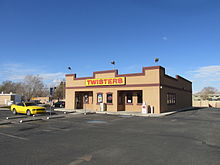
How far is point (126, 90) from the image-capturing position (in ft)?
84.6

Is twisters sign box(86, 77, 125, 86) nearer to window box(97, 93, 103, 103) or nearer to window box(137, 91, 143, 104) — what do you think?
window box(97, 93, 103, 103)

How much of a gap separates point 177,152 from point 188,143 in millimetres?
1717

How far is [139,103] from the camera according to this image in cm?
2539

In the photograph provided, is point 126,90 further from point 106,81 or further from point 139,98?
point 106,81

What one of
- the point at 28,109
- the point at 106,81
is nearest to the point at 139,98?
the point at 106,81

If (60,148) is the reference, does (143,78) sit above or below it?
above

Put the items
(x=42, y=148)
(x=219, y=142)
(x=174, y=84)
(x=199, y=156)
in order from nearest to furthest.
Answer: (x=199, y=156)
(x=42, y=148)
(x=219, y=142)
(x=174, y=84)

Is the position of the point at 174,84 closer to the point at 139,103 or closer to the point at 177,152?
the point at 139,103

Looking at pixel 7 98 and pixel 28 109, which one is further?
pixel 7 98

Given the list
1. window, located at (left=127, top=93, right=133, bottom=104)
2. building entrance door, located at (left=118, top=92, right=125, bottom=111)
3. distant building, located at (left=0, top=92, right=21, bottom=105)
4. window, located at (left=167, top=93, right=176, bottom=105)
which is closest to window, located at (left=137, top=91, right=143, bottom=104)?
window, located at (left=127, top=93, right=133, bottom=104)

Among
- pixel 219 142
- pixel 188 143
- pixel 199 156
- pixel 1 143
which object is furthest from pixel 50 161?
pixel 219 142

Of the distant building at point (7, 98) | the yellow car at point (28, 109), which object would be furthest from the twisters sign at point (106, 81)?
the distant building at point (7, 98)

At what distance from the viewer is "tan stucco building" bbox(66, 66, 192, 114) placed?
2297cm

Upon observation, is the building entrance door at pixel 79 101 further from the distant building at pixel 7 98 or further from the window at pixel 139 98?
the distant building at pixel 7 98
